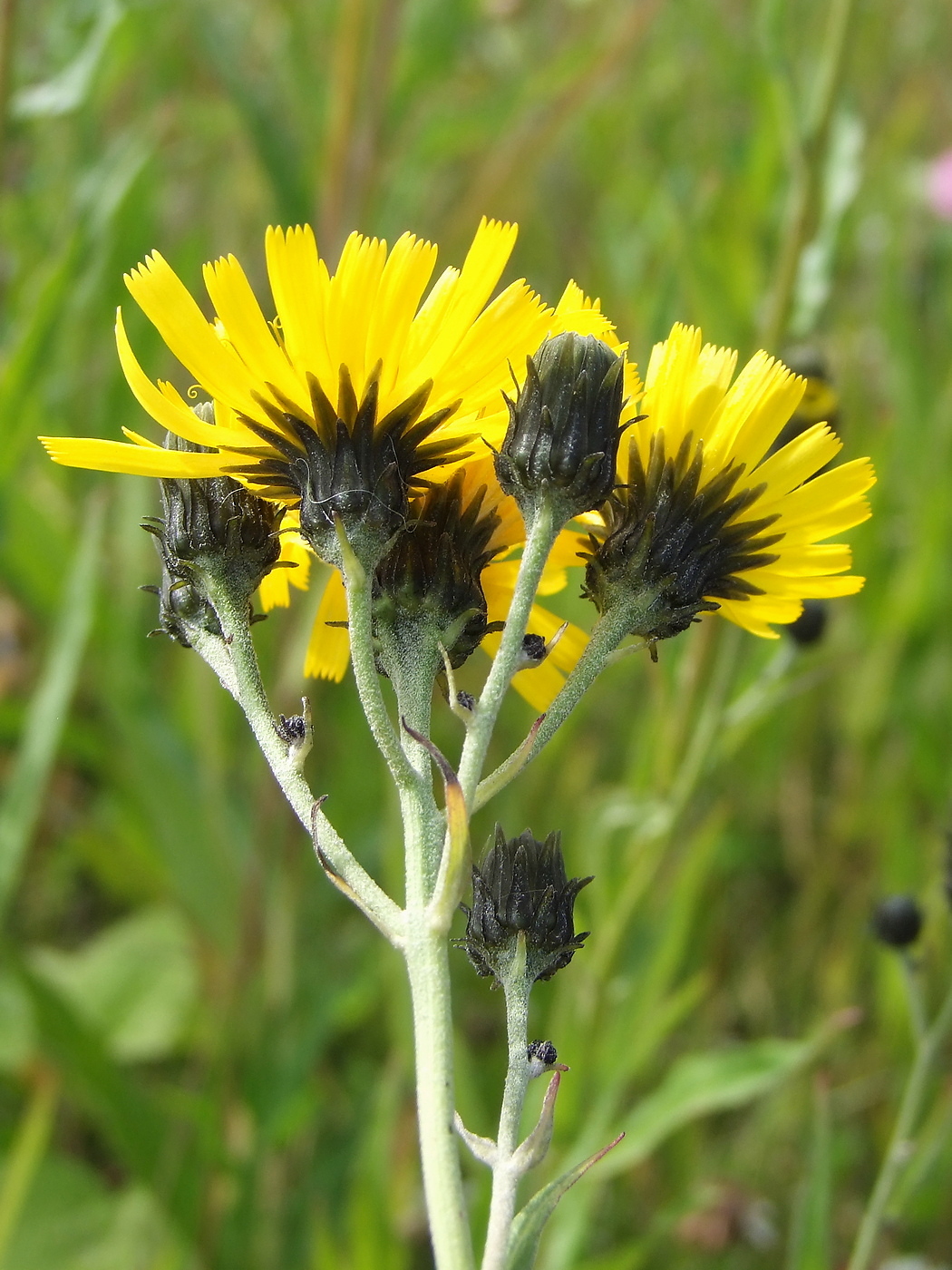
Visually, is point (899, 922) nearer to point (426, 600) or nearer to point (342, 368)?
point (426, 600)

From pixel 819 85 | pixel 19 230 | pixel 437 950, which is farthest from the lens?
pixel 19 230

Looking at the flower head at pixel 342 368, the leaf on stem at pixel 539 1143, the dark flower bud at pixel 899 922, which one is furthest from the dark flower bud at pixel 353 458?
the dark flower bud at pixel 899 922

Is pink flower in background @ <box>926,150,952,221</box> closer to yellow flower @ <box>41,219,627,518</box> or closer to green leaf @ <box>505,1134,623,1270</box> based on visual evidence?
yellow flower @ <box>41,219,627,518</box>

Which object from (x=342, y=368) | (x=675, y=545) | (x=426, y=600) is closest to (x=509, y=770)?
(x=426, y=600)

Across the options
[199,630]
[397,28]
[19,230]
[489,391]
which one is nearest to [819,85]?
[397,28]

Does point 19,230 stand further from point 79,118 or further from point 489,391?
point 489,391

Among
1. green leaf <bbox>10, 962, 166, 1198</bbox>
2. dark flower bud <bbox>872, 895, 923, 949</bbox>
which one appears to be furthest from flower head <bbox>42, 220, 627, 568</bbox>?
green leaf <bbox>10, 962, 166, 1198</bbox>

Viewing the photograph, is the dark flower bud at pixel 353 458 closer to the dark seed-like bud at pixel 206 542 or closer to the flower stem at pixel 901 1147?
the dark seed-like bud at pixel 206 542
